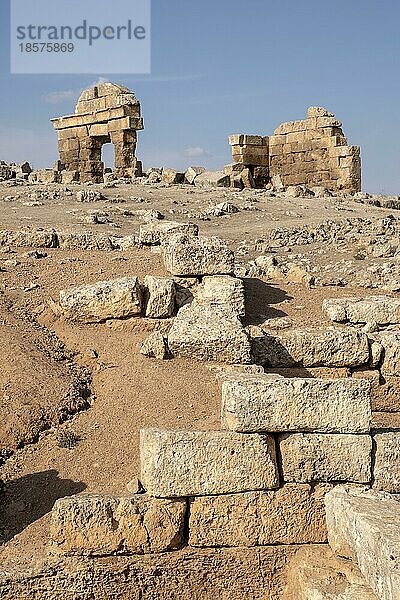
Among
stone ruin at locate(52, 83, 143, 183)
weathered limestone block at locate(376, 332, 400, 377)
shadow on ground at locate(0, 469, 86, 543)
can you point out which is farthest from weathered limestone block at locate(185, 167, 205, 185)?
shadow on ground at locate(0, 469, 86, 543)

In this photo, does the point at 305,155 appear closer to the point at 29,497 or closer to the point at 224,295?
the point at 224,295

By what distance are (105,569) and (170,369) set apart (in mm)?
2515

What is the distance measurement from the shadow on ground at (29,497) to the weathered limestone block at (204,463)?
0.86 metres

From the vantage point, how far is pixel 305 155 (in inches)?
1030

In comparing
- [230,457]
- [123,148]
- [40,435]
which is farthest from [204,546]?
[123,148]

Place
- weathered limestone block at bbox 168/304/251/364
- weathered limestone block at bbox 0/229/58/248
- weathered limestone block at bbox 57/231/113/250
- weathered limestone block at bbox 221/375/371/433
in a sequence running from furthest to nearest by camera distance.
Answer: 1. weathered limestone block at bbox 57/231/113/250
2. weathered limestone block at bbox 0/229/58/248
3. weathered limestone block at bbox 168/304/251/364
4. weathered limestone block at bbox 221/375/371/433

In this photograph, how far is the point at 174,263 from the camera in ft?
30.9

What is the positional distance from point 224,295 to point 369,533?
427cm

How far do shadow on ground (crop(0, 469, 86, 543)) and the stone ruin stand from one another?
17.6 meters

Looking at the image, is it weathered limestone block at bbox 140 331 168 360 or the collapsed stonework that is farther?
weathered limestone block at bbox 140 331 168 360

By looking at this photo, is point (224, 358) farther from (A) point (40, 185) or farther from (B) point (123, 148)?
(B) point (123, 148)

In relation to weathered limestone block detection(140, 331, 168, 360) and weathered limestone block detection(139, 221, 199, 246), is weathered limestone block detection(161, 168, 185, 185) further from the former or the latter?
weathered limestone block detection(140, 331, 168, 360)

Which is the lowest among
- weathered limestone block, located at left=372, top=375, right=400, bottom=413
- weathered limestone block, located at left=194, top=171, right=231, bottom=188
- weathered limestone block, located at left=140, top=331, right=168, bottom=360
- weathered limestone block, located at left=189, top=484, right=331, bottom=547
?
weathered limestone block, located at left=189, top=484, right=331, bottom=547

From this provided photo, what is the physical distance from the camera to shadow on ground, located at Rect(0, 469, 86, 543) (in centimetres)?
599
